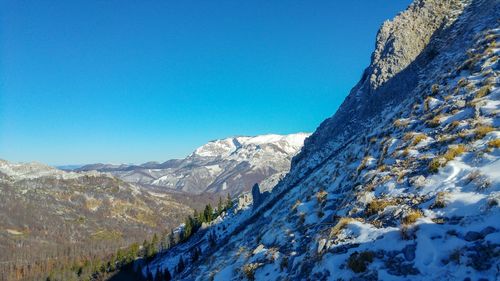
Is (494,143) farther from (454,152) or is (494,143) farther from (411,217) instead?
(411,217)

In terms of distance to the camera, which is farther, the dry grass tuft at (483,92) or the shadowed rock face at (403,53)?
the shadowed rock face at (403,53)

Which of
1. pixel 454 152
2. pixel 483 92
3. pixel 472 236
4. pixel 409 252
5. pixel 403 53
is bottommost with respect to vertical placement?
pixel 409 252

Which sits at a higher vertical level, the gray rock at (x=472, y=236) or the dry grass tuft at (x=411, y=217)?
the dry grass tuft at (x=411, y=217)

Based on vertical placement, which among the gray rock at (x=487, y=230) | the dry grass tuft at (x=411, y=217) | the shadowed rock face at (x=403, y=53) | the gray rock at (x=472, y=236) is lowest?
the gray rock at (x=472, y=236)

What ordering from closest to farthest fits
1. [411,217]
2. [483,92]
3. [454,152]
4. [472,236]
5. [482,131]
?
[472,236] → [411,217] → [454,152] → [482,131] → [483,92]

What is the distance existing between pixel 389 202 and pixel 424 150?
597cm

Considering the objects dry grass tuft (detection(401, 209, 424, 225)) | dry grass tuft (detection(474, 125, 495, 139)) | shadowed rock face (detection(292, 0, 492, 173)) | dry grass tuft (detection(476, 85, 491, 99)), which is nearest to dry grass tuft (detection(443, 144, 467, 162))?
dry grass tuft (detection(474, 125, 495, 139))

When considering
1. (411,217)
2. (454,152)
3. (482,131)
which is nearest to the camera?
(411,217)

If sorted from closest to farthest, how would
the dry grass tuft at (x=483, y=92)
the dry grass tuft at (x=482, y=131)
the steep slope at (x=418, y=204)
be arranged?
the steep slope at (x=418, y=204)
the dry grass tuft at (x=482, y=131)
the dry grass tuft at (x=483, y=92)

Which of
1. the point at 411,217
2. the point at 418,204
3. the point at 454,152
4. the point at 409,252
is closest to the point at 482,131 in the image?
the point at 454,152

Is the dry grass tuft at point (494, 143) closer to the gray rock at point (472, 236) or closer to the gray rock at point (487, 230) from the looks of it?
the gray rock at point (487, 230)

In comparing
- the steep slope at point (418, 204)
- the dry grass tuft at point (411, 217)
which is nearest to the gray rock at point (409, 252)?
the steep slope at point (418, 204)

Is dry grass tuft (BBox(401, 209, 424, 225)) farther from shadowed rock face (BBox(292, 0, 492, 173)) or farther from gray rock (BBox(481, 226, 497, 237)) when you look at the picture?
shadowed rock face (BBox(292, 0, 492, 173))

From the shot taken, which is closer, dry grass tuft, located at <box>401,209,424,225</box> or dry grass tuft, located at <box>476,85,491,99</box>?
dry grass tuft, located at <box>401,209,424,225</box>
